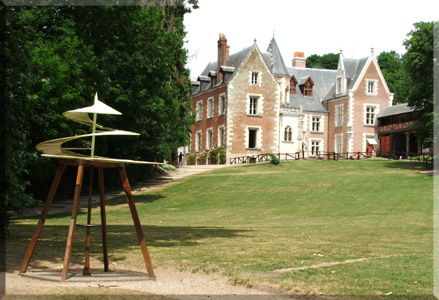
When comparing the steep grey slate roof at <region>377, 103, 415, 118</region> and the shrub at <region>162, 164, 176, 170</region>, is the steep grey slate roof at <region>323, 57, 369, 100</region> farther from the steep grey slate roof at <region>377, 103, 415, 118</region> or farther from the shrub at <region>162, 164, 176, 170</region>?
the shrub at <region>162, 164, 176, 170</region>

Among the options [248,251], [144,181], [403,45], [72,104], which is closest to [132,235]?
[248,251]

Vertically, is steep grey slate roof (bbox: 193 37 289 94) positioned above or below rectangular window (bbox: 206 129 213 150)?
above

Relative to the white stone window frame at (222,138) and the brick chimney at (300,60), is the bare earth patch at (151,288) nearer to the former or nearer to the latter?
the white stone window frame at (222,138)

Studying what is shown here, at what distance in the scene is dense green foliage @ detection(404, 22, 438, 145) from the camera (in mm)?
42781

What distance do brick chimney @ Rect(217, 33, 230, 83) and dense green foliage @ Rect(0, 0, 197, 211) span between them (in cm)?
1460

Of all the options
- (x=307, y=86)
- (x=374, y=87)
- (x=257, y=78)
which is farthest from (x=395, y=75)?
(x=257, y=78)

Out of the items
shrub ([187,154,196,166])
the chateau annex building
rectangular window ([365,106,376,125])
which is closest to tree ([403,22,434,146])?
the chateau annex building

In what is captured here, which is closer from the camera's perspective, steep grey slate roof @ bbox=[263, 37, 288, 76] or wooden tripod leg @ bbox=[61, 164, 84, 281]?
wooden tripod leg @ bbox=[61, 164, 84, 281]

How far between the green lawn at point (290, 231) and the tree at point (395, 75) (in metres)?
49.0

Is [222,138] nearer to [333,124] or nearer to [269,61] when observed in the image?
[269,61]

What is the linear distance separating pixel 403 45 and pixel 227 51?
71.4 ft

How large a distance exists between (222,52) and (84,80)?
3776cm

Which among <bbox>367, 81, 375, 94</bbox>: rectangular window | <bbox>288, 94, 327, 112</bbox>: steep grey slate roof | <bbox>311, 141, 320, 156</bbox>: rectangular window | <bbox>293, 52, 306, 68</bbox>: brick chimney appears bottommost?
<bbox>311, 141, 320, 156</bbox>: rectangular window

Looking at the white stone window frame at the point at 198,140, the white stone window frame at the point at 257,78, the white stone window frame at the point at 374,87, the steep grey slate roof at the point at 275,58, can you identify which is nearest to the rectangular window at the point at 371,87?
the white stone window frame at the point at 374,87
